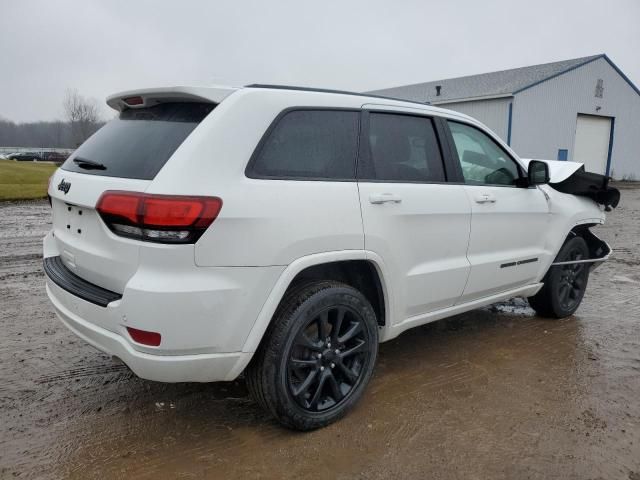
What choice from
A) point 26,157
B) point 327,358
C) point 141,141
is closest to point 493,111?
point 327,358

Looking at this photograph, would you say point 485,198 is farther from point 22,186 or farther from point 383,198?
point 22,186

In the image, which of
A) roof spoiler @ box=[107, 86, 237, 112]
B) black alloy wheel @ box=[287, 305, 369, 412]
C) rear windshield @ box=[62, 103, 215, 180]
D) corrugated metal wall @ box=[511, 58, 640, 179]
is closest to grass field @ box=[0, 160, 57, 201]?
rear windshield @ box=[62, 103, 215, 180]

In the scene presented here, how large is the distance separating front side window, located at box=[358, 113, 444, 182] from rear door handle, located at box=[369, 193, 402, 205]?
0.13m

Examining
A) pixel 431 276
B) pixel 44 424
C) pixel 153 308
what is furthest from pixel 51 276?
pixel 431 276

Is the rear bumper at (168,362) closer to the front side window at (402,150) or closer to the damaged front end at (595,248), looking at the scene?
the front side window at (402,150)

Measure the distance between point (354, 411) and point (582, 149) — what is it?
2837 cm

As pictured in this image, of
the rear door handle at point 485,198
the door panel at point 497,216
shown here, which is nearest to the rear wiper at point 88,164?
the door panel at point 497,216

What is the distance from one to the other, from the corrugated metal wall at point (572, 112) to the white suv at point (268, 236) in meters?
22.3

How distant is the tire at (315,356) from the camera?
8.73 feet

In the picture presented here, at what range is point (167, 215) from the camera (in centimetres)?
228

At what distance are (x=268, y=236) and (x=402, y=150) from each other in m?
1.30

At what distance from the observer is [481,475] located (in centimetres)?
257

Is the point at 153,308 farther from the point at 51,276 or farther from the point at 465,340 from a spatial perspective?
the point at 465,340

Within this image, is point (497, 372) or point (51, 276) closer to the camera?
point (51, 276)
